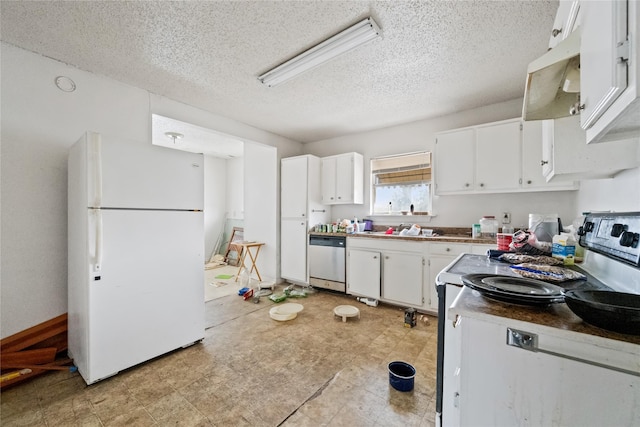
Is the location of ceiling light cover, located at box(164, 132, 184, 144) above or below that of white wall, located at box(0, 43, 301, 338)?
above

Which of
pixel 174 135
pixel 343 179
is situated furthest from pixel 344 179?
pixel 174 135

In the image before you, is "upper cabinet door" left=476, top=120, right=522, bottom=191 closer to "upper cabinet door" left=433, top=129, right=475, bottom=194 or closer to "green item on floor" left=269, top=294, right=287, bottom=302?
"upper cabinet door" left=433, top=129, right=475, bottom=194

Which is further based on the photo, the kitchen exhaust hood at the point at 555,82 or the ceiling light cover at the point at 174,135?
the ceiling light cover at the point at 174,135

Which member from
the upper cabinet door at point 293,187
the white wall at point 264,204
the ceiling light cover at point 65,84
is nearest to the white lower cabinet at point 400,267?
the upper cabinet door at point 293,187

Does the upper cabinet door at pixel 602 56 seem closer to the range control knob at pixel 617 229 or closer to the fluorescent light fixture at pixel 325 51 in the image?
the range control knob at pixel 617 229

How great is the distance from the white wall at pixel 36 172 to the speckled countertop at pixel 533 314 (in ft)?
10.2

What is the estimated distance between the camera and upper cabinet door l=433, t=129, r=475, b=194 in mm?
2908

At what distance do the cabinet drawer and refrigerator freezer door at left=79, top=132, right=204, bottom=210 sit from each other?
2.56m

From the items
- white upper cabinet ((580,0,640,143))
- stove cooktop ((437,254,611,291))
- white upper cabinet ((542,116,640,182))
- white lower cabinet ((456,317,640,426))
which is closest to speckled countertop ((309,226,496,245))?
stove cooktop ((437,254,611,291))

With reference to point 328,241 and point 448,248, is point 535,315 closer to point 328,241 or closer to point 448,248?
point 448,248

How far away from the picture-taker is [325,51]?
2014 mm

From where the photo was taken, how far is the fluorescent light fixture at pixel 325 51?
1791 mm

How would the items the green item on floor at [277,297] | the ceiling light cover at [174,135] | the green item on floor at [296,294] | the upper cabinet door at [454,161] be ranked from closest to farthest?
the upper cabinet door at [454,161] < the green item on floor at [277,297] < the green item on floor at [296,294] < the ceiling light cover at [174,135]

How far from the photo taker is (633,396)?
574 mm
